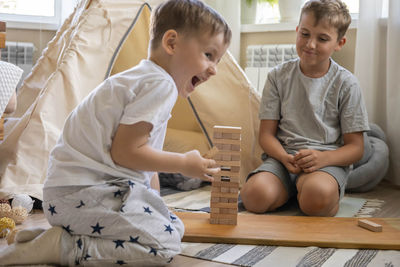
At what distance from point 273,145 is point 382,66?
78 cm

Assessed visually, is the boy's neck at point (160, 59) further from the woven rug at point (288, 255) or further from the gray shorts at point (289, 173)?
the gray shorts at point (289, 173)

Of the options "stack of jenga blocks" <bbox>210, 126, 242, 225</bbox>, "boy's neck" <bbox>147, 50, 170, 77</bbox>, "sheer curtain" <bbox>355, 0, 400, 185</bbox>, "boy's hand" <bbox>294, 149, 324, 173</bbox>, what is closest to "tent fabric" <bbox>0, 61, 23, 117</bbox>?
"boy's neck" <bbox>147, 50, 170, 77</bbox>

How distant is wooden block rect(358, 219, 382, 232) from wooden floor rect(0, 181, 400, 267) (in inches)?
9.4

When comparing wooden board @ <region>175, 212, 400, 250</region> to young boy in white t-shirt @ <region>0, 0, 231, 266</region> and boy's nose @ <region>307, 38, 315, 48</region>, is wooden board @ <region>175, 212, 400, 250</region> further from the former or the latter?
boy's nose @ <region>307, 38, 315, 48</region>

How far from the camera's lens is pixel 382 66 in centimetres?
213

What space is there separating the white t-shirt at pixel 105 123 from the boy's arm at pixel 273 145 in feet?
2.26

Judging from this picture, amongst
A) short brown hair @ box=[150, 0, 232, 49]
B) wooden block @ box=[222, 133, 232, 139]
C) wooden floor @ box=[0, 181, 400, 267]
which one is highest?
short brown hair @ box=[150, 0, 232, 49]

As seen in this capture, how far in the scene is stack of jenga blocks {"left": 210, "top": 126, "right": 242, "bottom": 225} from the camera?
51.9 inches

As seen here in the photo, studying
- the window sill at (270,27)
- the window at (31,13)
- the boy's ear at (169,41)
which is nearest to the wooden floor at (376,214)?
the boy's ear at (169,41)

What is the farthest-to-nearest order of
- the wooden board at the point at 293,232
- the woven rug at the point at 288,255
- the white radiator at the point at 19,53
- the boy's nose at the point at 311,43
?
the white radiator at the point at 19,53 → the boy's nose at the point at 311,43 → the wooden board at the point at 293,232 → the woven rug at the point at 288,255

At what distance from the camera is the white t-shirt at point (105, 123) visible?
1.00 metres

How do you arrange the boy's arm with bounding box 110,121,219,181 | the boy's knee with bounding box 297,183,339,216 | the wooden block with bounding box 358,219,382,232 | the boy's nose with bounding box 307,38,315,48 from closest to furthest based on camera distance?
the boy's arm with bounding box 110,121,219,181
the wooden block with bounding box 358,219,382,232
the boy's knee with bounding box 297,183,339,216
the boy's nose with bounding box 307,38,315,48

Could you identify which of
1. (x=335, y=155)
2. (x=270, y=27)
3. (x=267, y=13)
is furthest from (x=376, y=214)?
(x=267, y=13)

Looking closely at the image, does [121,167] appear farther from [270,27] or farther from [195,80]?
[270,27]
